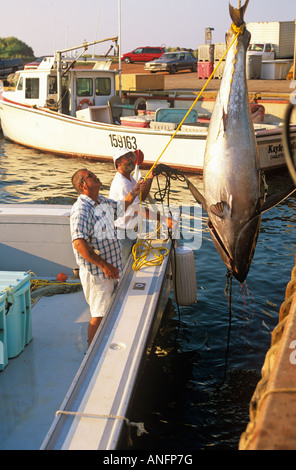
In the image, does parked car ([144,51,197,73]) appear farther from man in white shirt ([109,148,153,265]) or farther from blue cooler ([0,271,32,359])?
blue cooler ([0,271,32,359])

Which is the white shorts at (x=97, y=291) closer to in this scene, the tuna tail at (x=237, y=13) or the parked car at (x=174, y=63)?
the tuna tail at (x=237, y=13)

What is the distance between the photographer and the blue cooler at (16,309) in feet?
14.5

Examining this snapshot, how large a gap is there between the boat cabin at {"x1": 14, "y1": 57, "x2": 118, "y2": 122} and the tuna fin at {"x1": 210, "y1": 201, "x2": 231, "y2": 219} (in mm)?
13509

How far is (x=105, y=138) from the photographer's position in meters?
16.4

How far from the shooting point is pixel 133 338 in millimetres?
3777

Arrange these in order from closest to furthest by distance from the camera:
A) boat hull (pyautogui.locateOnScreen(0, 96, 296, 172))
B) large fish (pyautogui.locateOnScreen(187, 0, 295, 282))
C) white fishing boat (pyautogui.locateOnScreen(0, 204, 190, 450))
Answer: white fishing boat (pyautogui.locateOnScreen(0, 204, 190, 450)) → large fish (pyautogui.locateOnScreen(187, 0, 295, 282)) → boat hull (pyautogui.locateOnScreen(0, 96, 296, 172))

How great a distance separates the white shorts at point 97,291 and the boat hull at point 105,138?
9271 mm

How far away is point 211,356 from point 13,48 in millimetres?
64926

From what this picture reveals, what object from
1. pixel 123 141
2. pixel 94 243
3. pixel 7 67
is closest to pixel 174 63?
pixel 7 67

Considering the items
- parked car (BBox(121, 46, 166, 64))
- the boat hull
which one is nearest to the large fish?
the boat hull

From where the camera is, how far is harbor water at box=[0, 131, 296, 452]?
177 inches

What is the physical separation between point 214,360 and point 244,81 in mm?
3040

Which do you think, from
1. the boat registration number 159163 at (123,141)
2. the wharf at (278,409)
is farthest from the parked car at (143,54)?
the wharf at (278,409)
